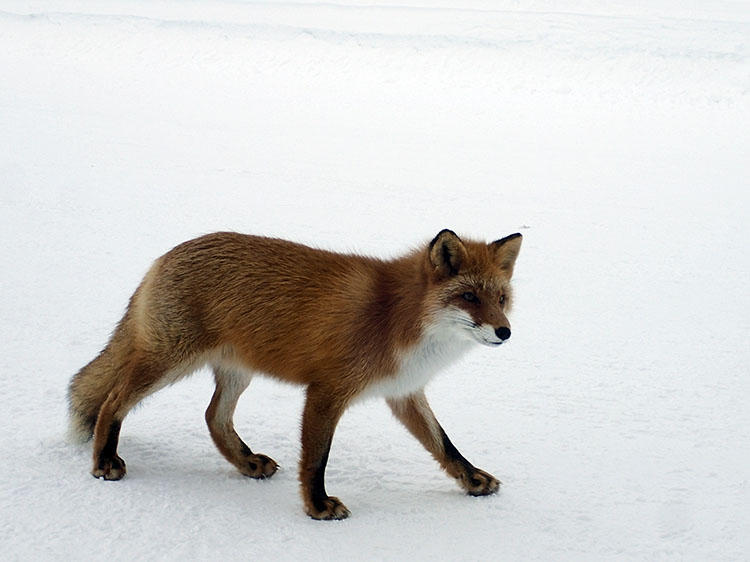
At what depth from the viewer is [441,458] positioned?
4.38 metres

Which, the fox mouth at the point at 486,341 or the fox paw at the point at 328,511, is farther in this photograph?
the fox paw at the point at 328,511

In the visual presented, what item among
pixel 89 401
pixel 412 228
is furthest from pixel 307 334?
pixel 412 228

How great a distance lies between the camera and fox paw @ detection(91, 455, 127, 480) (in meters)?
4.18

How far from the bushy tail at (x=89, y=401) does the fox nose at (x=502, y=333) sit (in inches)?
78.6

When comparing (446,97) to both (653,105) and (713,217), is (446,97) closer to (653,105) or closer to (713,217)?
(653,105)

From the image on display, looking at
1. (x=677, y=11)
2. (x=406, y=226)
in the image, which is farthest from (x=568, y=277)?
(x=677, y=11)

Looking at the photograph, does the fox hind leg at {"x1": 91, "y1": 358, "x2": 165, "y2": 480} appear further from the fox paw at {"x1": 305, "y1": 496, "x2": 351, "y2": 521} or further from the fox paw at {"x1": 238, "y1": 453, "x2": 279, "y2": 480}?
the fox paw at {"x1": 305, "y1": 496, "x2": 351, "y2": 521}

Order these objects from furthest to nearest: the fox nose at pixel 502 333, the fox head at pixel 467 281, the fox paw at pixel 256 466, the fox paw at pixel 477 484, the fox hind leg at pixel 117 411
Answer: the fox paw at pixel 256 466, the fox paw at pixel 477 484, the fox hind leg at pixel 117 411, the fox head at pixel 467 281, the fox nose at pixel 502 333

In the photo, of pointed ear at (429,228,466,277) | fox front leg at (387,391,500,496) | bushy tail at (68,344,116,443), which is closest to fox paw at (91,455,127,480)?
bushy tail at (68,344,116,443)

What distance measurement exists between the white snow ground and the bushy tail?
105 mm

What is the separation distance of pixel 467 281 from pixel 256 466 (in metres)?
1.46

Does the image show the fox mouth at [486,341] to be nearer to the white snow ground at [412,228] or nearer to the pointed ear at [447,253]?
the pointed ear at [447,253]

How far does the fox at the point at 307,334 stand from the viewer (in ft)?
13.1

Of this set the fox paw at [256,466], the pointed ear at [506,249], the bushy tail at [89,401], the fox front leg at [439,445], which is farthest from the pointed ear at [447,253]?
the bushy tail at [89,401]
